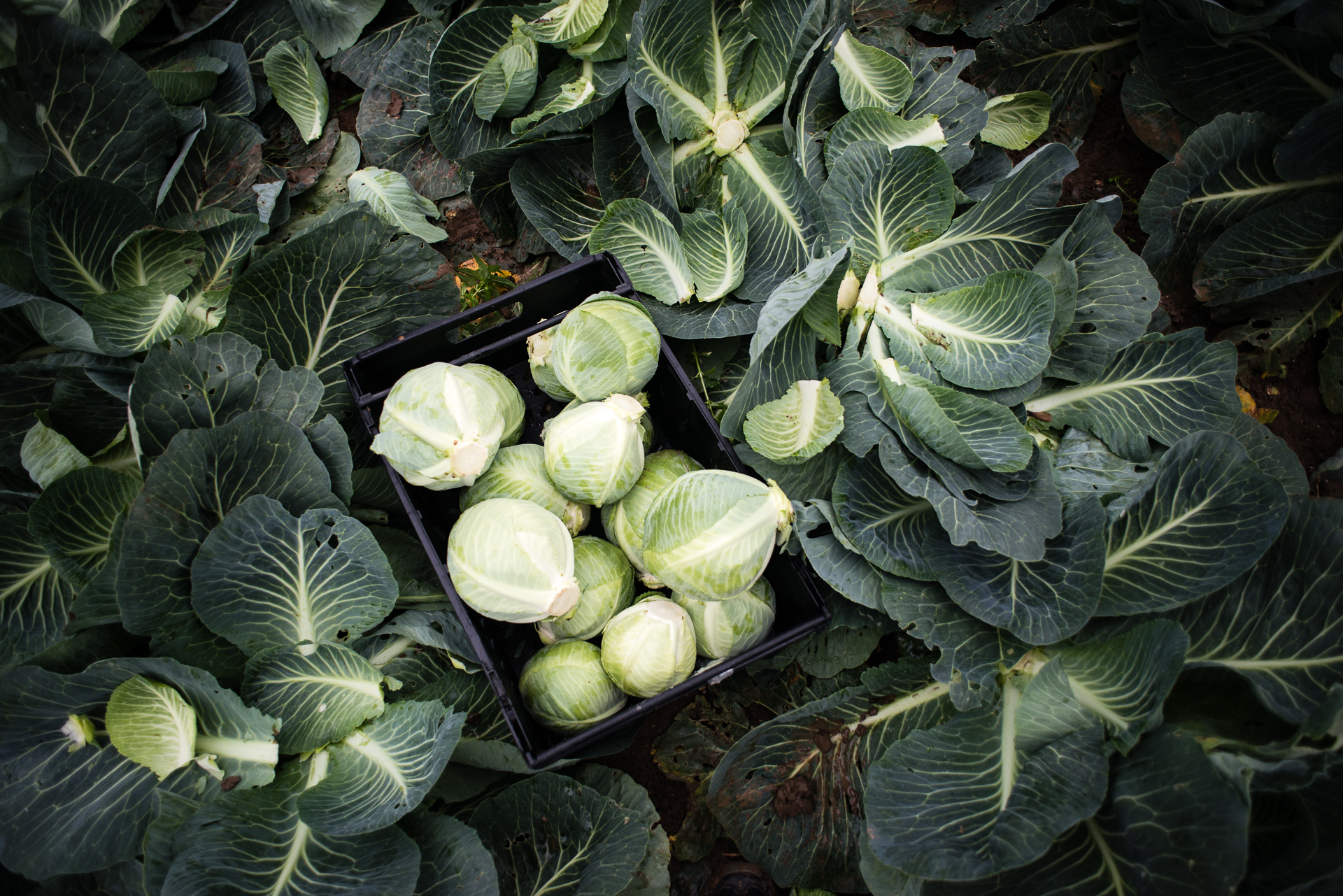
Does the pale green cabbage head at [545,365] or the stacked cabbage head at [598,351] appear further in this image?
the pale green cabbage head at [545,365]

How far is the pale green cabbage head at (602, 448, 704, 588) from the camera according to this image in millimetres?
2176

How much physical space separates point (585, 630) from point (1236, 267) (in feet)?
9.10

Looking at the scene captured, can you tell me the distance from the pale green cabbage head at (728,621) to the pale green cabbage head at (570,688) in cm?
30

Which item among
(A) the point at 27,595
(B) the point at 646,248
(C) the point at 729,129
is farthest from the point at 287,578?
(C) the point at 729,129

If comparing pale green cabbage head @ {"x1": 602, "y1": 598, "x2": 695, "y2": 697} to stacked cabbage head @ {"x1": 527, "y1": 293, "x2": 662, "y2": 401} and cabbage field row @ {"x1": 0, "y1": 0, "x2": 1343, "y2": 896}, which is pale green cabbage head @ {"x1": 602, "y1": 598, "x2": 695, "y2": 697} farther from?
stacked cabbage head @ {"x1": 527, "y1": 293, "x2": 662, "y2": 401}

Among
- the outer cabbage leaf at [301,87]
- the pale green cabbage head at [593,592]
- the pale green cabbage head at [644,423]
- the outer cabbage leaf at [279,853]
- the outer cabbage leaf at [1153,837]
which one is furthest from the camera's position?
the outer cabbage leaf at [301,87]

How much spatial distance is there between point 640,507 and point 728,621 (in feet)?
1.41

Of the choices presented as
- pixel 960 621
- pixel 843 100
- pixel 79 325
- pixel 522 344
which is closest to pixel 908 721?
pixel 960 621

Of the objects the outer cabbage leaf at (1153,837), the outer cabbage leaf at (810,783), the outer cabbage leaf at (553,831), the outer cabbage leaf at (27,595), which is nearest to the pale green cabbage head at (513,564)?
the outer cabbage leaf at (553,831)

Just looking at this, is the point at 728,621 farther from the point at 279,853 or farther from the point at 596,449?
the point at 279,853

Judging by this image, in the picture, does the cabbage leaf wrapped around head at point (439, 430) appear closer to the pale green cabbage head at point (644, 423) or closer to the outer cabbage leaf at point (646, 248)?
the pale green cabbage head at point (644, 423)

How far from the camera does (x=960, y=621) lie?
2150 millimetres

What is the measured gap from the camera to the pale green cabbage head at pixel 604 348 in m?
2.11

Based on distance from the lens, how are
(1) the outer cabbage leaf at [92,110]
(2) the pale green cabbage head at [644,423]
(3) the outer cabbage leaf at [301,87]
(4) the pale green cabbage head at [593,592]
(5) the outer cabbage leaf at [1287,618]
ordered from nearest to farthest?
1. (5) the outer cabbage leaf at [1287,618]
2. (4) the pale green cabbage head at [593,592]
3. (2) the pale green cabbage head at [644,423]
4. (1) the outer cabbage leaf at [92,110]
5. (3) the outer cabbage leaf at [301,87]
